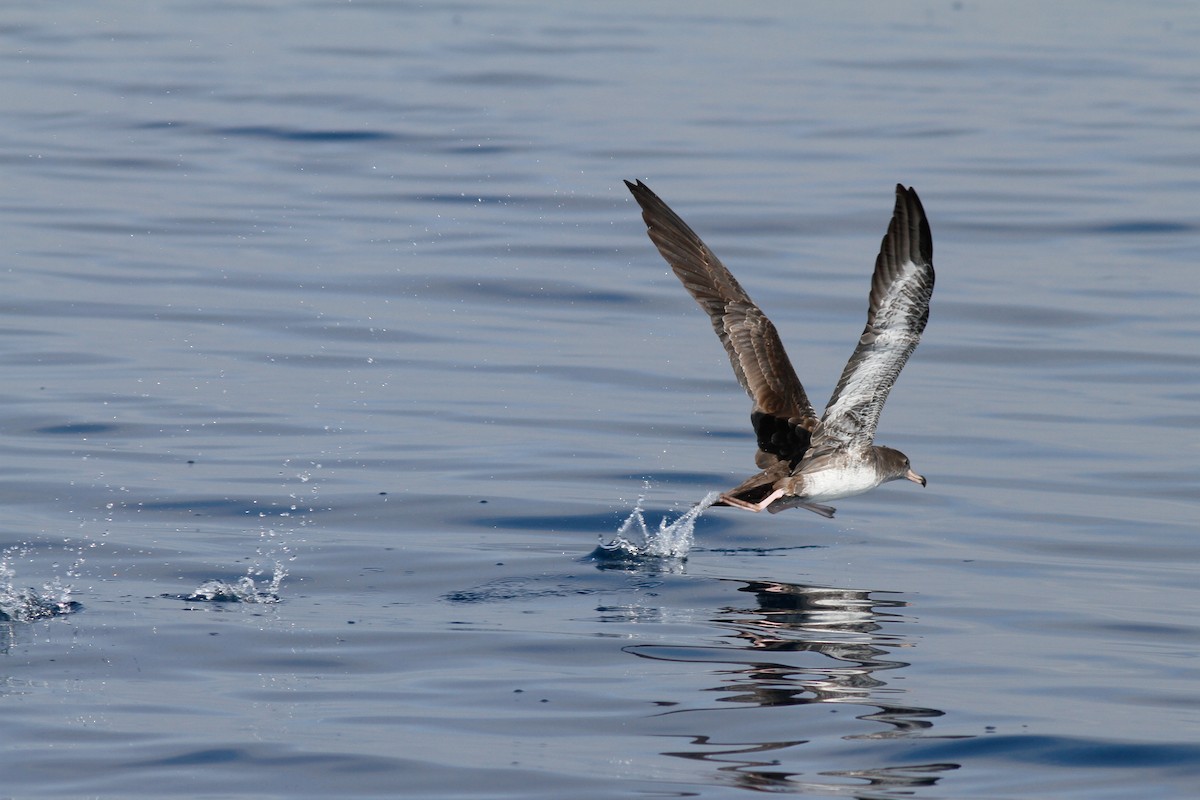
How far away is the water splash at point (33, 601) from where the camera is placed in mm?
8453

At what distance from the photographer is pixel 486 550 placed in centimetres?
1005

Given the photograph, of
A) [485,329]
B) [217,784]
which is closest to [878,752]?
[217,784]

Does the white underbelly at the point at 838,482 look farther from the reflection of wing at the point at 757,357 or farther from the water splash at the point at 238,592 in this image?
the water splash at the point at 238,592

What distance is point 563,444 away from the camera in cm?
1244

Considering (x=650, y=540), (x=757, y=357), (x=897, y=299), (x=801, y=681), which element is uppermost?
(x=897, y=299)

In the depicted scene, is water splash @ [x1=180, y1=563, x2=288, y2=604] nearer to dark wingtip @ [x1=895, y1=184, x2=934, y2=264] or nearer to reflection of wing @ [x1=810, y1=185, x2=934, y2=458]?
reflection of wing @ [x1=810, y1=185, x2=934, y2=458]

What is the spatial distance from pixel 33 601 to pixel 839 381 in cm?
413

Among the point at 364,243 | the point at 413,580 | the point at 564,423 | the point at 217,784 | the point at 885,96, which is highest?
the point at 885,96

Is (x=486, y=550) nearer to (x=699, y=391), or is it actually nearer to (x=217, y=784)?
(x=217, y=784)

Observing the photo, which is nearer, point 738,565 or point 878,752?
point 878,752

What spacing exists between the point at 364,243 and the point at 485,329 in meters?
3.61

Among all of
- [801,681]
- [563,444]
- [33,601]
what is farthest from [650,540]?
[33,601]

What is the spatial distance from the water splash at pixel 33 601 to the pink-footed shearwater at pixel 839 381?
3.36 meters

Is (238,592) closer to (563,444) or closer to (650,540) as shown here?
(650,540)
